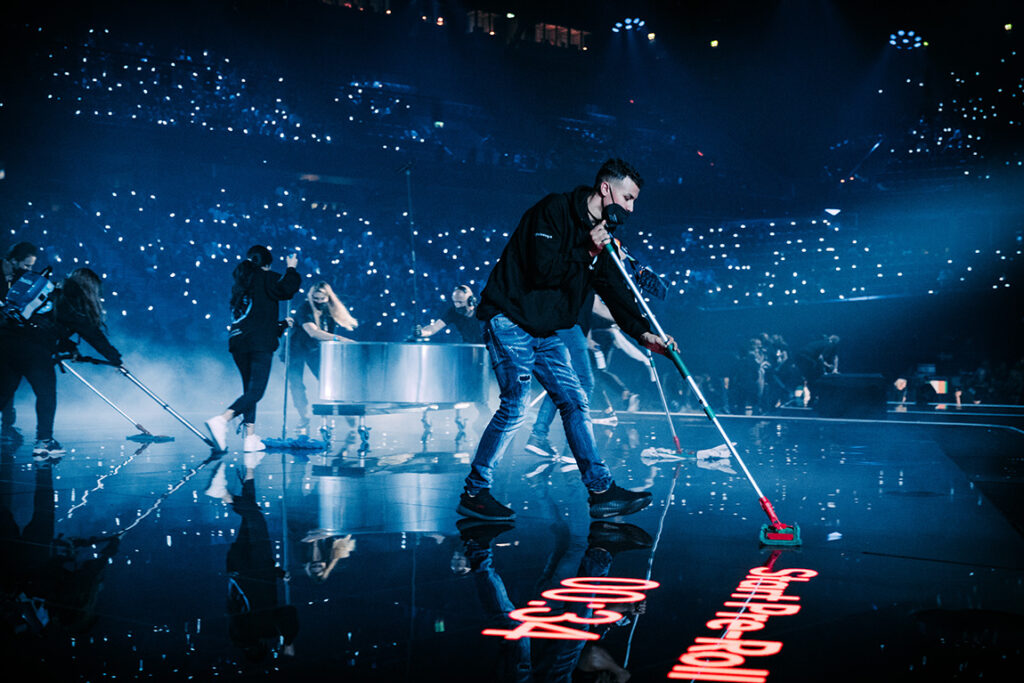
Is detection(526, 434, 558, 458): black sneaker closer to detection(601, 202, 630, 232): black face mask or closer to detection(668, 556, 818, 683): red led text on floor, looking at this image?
detection(601, 202, 630, 232): black face mask

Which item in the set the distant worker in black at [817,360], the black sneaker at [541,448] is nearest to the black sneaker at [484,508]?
the black sneaker at [541,448]

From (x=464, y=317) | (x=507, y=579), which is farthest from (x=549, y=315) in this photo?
(x=464, y=317)

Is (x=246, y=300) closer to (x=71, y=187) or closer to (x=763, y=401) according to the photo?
(x=71, y=187)

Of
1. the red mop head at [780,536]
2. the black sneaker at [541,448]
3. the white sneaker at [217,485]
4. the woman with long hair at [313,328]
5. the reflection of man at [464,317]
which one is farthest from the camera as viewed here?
the woman with long hair at [313,328]

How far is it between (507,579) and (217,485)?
A: 2830 mm

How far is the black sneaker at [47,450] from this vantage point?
263 inches

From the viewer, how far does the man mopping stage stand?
13.4 feet

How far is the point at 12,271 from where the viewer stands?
7.75 meters

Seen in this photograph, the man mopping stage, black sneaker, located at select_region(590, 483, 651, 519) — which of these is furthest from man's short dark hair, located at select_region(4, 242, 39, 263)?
black sneaker, located at select_region(590, 483, 651, 519)

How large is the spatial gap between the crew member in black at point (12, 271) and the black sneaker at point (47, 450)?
1.14 metres

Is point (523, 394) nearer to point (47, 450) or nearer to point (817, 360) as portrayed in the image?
point (47, 450)

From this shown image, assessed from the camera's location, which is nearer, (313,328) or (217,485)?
(217,485)

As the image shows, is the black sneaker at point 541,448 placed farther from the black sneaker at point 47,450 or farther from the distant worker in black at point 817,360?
the distant worker in black at point 817,360

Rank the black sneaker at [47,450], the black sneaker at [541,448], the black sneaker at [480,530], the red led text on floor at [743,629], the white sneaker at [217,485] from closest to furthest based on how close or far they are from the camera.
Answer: the red led text on floor at [743,629]
the black sneaker at [480,530]
the white sneaker at [217,485]
the black sneaker at [47,450]
the black sneaker at [541,448]
